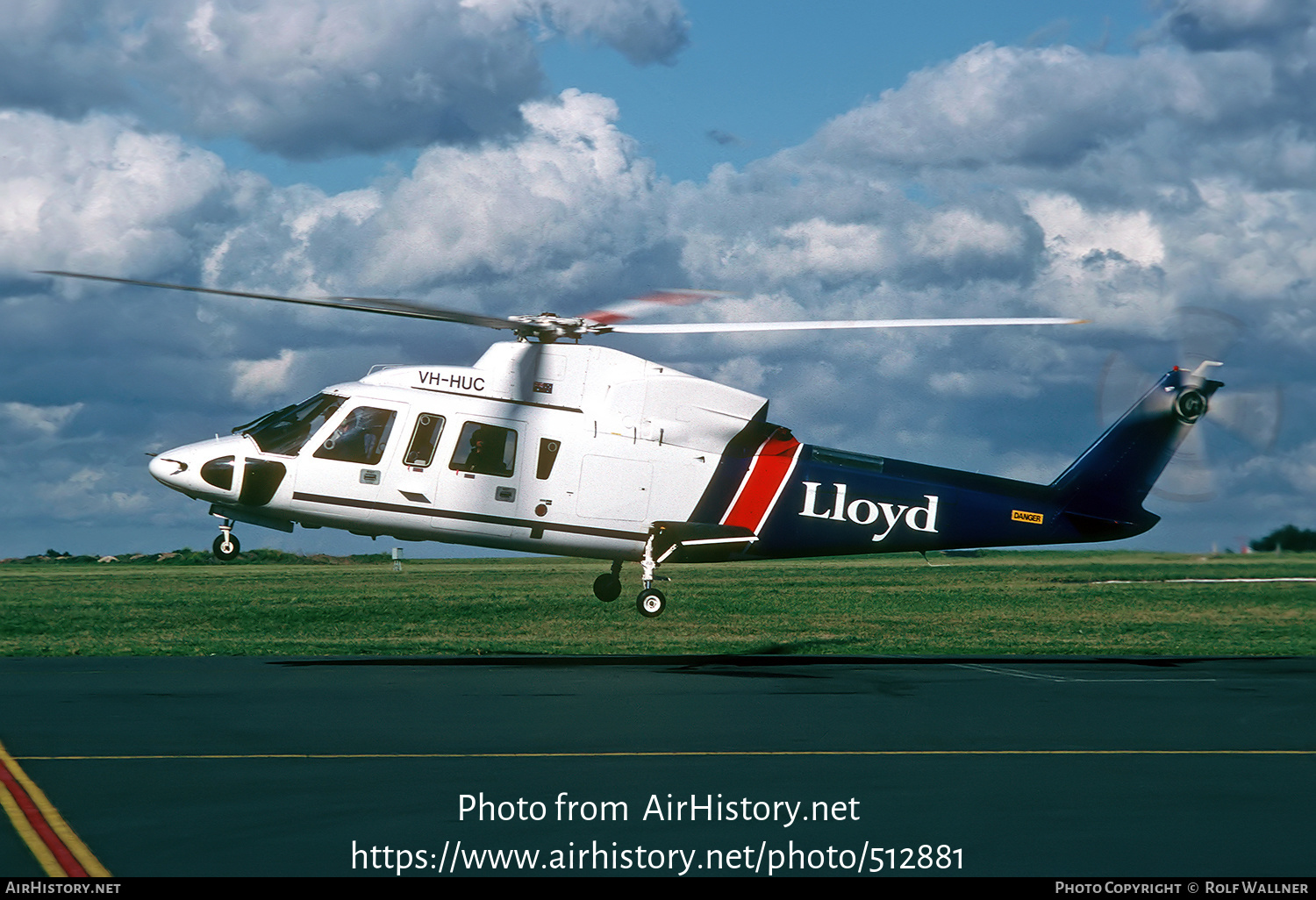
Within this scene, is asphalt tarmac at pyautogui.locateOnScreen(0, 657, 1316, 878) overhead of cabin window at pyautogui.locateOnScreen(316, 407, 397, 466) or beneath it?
beneath

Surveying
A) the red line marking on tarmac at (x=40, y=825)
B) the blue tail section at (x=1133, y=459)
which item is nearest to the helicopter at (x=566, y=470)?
the blue tail section at (x=1133, y=459)

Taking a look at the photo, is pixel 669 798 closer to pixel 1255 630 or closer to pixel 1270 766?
pixel 1270 766

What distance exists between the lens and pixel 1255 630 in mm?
47688

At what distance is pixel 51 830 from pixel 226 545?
46.3 ft

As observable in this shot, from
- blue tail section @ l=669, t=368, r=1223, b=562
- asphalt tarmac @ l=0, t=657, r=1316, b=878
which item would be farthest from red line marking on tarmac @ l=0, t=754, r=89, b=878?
blue tail section @ l=669, t=368, r=1223, b=562

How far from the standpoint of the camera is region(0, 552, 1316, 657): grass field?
38594mm

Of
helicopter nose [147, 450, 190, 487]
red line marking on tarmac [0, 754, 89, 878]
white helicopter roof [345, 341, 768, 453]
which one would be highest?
white helicopter roof [345, 341, 768, 453]

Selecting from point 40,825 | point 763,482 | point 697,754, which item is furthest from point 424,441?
point 40,825

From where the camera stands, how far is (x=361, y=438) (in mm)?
26656

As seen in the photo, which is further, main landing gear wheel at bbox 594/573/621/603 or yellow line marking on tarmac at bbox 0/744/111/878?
main landing gear wheel at bbox 594/573/621/603

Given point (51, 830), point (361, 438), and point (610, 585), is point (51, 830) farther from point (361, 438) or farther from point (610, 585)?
point (610, 585)

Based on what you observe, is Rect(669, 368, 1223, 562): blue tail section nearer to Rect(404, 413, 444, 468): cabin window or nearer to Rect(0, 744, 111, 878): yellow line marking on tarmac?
Rect(404, 413, 444, 468): cabin window

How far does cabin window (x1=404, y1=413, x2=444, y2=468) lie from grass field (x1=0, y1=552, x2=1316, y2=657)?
928cm
